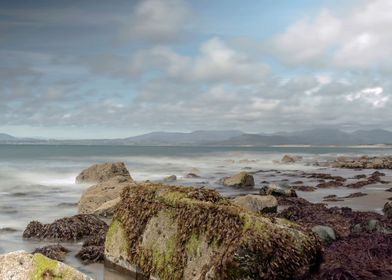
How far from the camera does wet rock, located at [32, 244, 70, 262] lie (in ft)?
27.4

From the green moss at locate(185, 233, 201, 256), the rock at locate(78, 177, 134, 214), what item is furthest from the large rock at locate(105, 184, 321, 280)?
the rock at locate(78, 177, 134, 214)

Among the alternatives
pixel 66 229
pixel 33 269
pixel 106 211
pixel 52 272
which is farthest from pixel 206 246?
pixel 106 211

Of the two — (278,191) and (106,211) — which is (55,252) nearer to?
(106,211)

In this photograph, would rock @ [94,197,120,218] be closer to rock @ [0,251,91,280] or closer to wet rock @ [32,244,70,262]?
wet rock @ [32,244,70,262]

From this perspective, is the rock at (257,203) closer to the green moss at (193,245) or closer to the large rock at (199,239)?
the large rock at (199,239)

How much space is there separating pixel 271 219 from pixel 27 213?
10.2 metres

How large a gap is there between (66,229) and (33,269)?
586 centimetres

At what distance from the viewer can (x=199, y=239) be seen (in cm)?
626

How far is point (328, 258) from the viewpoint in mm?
6594

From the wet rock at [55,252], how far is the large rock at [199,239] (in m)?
1.18

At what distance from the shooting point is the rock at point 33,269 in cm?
455

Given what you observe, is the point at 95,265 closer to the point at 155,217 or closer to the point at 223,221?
the point at 155,217

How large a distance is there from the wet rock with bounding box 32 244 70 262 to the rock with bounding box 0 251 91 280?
143 inches

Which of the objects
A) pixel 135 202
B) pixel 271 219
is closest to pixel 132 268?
pixel 135 202
